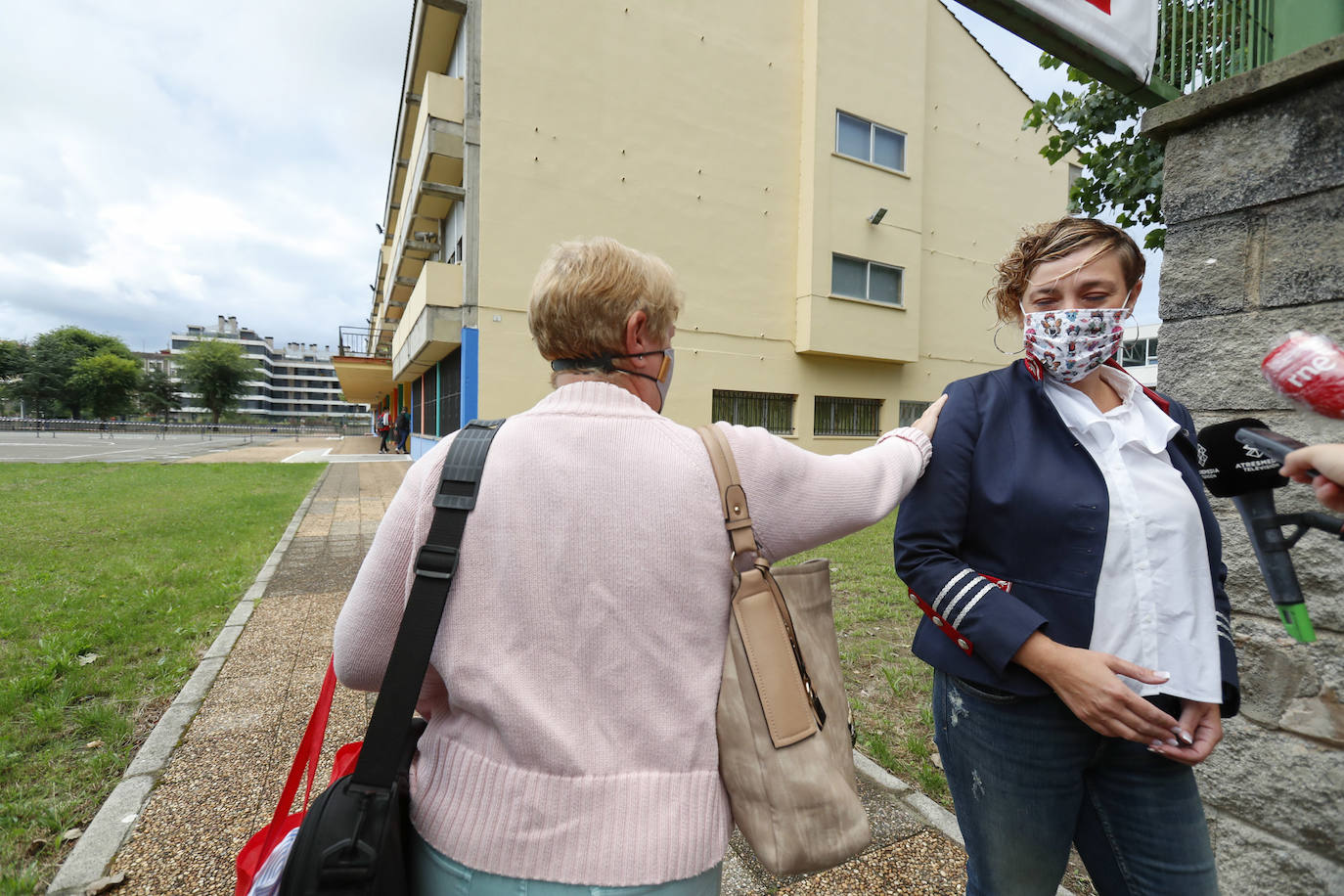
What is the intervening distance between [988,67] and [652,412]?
21.7 metres

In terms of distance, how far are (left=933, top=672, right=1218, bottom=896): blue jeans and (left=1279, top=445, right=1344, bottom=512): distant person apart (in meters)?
0.53

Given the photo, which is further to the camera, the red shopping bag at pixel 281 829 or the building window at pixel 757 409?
the building window at pixel 757 409

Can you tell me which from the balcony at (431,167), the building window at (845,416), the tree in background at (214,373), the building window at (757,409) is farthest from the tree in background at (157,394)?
the building window at (845,416)

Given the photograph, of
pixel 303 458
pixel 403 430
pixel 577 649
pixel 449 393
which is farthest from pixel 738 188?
pixel 403 430

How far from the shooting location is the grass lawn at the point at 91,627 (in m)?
3.00

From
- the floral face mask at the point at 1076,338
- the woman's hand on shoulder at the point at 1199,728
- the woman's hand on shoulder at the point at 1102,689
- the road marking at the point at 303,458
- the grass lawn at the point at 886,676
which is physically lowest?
the grass lawn at the point at 886,676

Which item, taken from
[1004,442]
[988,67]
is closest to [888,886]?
[1004,442]

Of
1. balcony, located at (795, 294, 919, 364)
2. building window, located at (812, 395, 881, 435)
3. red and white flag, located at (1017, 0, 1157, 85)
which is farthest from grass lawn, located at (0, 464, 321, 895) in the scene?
building window, located at (812, 395, 881, 435)

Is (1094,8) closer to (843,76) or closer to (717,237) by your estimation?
(717,237)

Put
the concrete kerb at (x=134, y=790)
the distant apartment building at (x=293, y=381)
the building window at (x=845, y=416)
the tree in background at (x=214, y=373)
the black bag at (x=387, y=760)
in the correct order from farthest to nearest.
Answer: the distant apartment building at (x=293, y=381)
the tree in background at (x=214, y=373)
the building window at (x=845, y=416)
the concrete kerb at (x=134, y=790)
the black bag at (x=387, y=760)

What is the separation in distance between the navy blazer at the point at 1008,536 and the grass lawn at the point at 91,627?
10.8 ft

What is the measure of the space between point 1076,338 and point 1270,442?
0.43 metres

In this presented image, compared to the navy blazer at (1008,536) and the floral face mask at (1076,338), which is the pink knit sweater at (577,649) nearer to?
the navy blazer at (1008,536)

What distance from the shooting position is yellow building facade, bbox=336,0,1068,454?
12914 mm
